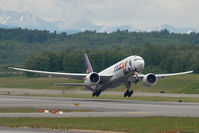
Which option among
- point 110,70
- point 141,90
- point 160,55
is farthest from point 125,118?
point 160,55

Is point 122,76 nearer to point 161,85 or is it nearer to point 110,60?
point 161,85

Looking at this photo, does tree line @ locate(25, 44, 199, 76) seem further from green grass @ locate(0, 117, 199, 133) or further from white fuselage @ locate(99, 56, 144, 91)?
green grass @ locate(0, 117, 199, 133)

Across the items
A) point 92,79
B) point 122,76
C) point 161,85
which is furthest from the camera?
point 161,85

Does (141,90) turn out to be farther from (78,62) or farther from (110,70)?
(78,62)

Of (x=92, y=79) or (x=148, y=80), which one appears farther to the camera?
(x=92, y=79)

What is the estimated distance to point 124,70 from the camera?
63.4 metres

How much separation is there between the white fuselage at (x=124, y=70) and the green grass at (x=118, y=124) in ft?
67.0

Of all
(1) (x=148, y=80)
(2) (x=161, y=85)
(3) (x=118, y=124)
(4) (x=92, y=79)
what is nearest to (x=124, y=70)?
(1) (x=148, y=80)

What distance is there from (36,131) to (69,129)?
276 centimetres

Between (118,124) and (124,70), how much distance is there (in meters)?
26.6

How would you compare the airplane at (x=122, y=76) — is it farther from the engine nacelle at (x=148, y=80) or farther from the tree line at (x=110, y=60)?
the tree line at (x=110, y=60)

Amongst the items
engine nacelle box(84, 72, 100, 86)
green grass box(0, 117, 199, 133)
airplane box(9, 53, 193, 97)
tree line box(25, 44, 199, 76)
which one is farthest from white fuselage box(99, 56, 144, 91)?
tree line box(25, 44, 199, 76)

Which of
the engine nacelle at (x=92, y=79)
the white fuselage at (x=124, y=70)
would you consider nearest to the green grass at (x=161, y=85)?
the white fuselage at (x=124, y=70)

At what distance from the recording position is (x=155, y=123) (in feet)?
126
